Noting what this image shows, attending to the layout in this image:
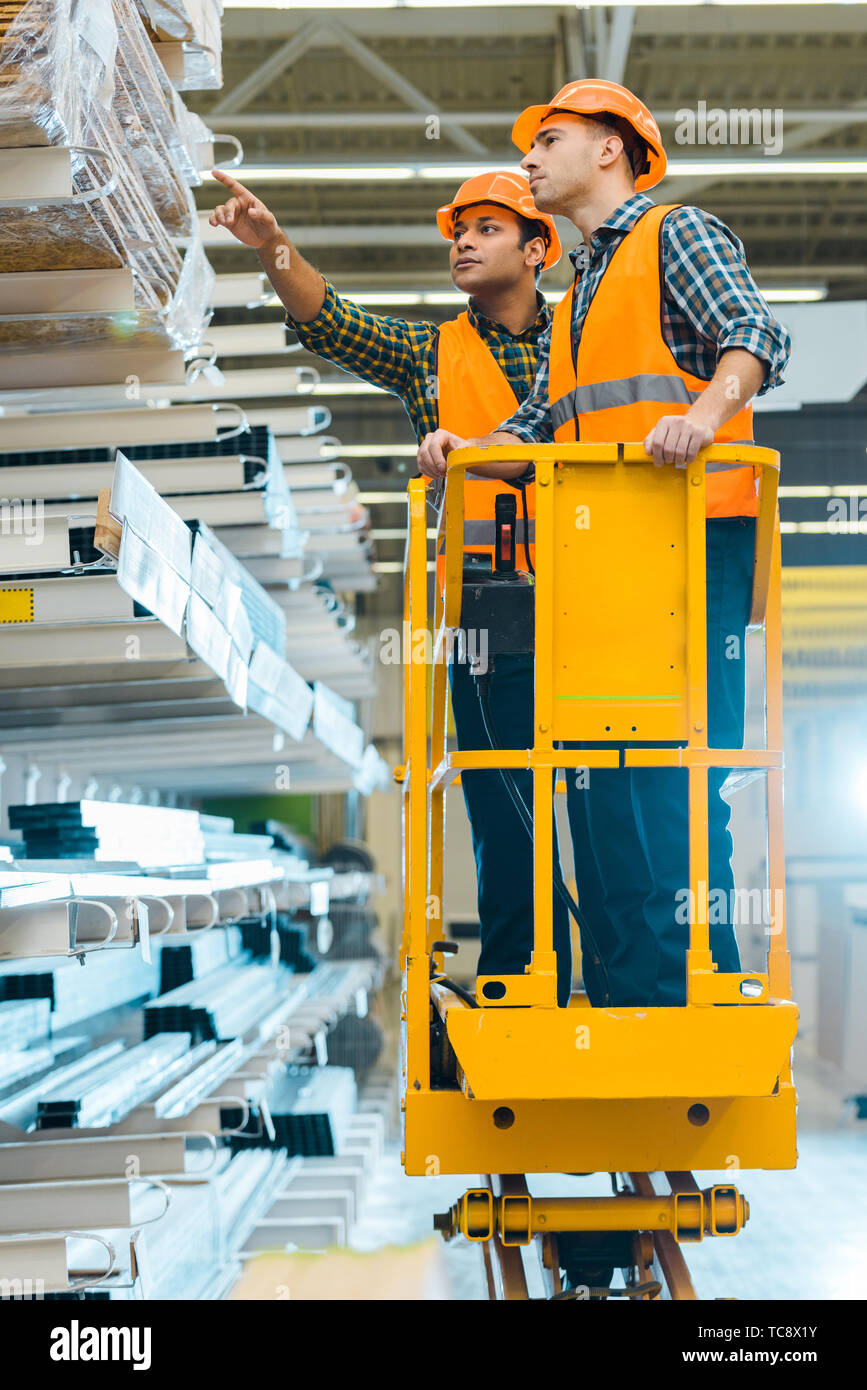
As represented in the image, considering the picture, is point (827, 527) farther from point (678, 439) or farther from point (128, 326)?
point (678, 439)

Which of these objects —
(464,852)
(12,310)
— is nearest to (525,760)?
(12,310)

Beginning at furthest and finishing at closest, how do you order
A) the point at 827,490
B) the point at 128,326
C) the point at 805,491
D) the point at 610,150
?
the point at 805,491, the point at 827,490, the point at 128,326, the point at 610,150

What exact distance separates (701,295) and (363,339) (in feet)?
4.22

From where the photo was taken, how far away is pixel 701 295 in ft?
9.11

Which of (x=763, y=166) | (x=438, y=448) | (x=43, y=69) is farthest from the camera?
(x=763, y=166)

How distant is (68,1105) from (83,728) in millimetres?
2003

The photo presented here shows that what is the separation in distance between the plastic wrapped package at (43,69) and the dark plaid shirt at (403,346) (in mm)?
1369

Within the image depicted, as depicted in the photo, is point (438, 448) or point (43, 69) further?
point (438, 448)

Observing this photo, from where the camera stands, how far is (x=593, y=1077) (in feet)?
8.02

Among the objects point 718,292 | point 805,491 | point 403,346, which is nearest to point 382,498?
point 805,491

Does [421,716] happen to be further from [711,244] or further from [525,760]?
[711,244]

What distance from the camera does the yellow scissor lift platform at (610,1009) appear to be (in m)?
2.46

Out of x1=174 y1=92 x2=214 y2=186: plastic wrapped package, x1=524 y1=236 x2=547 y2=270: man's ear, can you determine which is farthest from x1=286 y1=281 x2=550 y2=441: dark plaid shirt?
x1=174 y1=92 x2=214 y2=186: plastic wrapped package

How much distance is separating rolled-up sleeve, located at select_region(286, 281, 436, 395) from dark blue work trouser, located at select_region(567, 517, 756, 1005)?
51.9 inches
